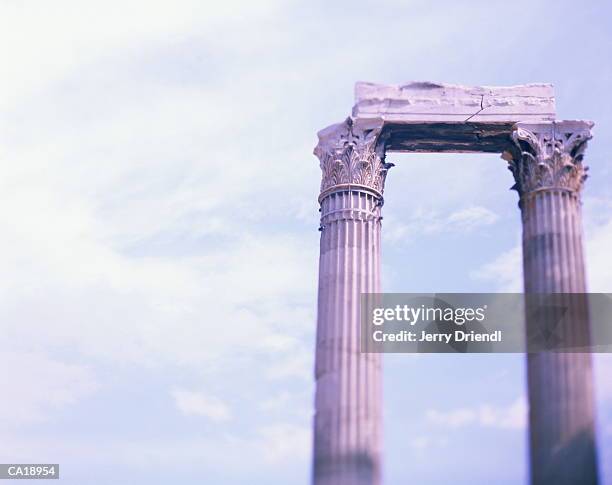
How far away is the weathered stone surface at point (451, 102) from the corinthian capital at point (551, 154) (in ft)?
1.72

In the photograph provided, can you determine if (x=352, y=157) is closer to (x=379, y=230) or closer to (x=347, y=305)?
(x=379, y=230)

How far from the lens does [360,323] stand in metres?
29.0

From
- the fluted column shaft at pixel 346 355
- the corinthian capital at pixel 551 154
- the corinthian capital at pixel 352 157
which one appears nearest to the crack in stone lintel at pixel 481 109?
the corinthian capital at pixel 551 154

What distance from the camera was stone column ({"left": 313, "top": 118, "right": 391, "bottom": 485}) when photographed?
2697 centimetres

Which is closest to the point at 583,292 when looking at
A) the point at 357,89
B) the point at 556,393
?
the point at 556,393

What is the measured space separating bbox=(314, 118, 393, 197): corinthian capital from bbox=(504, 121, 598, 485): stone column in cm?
438

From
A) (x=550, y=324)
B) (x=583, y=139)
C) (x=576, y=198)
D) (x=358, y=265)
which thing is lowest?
(x=550, y=324)

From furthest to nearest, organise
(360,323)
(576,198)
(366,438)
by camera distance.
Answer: (576,198) → (360,323) → (366,438)

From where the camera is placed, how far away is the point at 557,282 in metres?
29.1

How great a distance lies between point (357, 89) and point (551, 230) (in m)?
7.69

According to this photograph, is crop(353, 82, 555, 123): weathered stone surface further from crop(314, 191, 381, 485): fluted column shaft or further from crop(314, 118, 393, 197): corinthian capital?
crop(314, 191, 381, 485): fluted column shaft

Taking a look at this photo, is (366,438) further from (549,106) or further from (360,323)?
(549,106)

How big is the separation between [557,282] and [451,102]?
23.0 ft

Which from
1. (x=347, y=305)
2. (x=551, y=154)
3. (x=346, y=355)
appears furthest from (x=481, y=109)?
(x=346, y=355)
